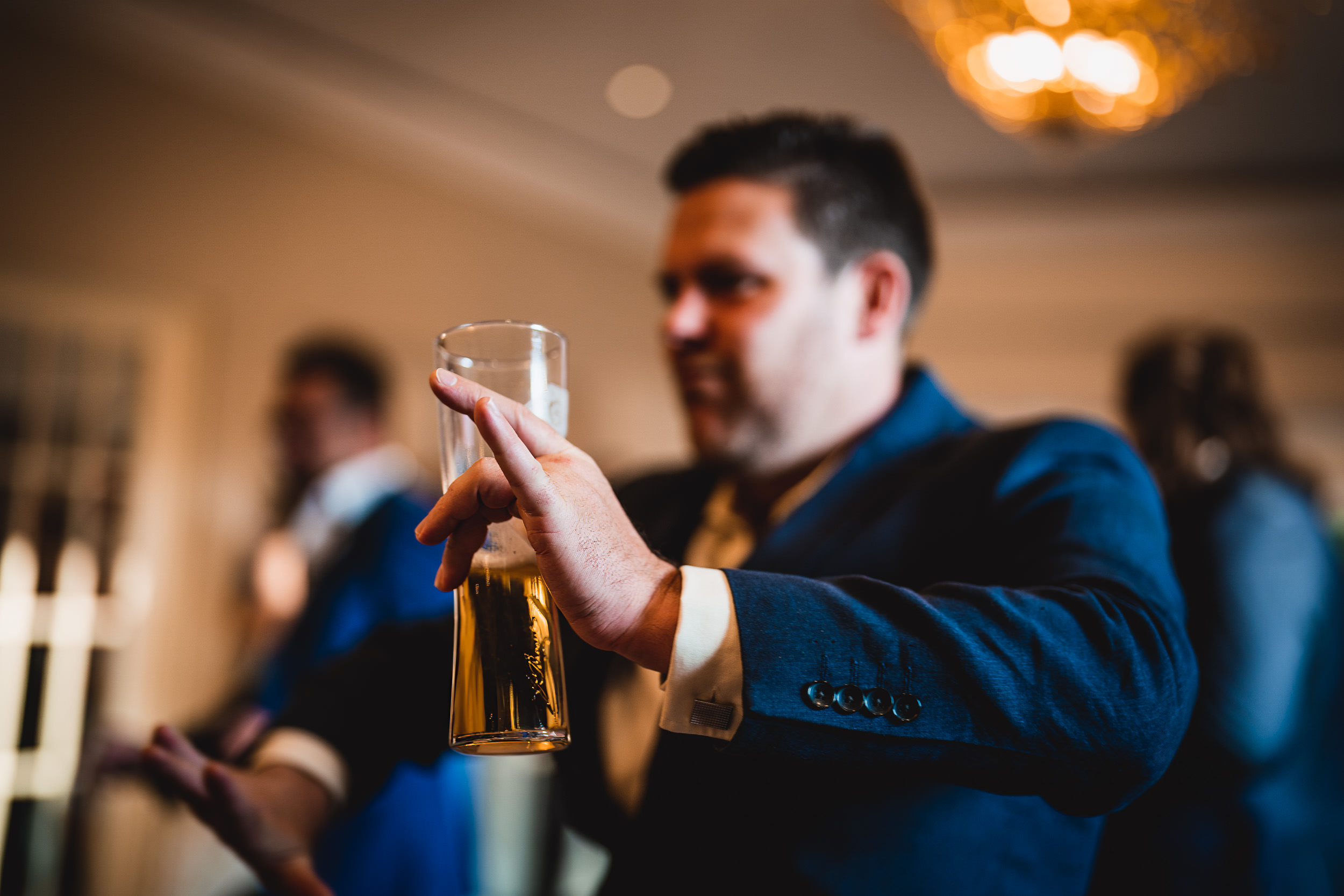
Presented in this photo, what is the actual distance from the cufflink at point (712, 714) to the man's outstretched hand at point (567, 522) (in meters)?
0.03

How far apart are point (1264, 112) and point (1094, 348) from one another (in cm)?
149

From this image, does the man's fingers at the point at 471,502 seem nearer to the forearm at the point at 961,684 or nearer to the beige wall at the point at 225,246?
the forearm at the point at 961,684

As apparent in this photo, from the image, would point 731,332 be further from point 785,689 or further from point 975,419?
point 785,689

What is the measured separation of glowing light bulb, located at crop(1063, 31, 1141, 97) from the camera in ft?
8.45

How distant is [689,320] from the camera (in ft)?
3.85

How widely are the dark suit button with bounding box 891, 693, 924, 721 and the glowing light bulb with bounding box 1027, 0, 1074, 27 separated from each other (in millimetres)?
2440

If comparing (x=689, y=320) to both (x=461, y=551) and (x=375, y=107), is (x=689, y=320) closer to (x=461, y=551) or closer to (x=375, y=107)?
(x=461, y=551)

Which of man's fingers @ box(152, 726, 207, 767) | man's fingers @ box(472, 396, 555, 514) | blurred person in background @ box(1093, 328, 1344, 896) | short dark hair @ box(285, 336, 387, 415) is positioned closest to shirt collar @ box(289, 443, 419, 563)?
short dark hair @ box(285, 336, 387, 415)

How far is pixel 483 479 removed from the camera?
23.8 inches

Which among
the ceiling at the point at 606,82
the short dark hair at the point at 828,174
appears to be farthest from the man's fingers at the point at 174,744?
the ceiling at the point at 606,82

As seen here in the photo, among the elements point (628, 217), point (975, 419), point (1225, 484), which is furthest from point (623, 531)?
point (628, 217)

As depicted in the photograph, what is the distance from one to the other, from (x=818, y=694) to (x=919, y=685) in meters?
0.06

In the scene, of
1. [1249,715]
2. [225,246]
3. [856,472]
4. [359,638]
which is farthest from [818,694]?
[225,246]

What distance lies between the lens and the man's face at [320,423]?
2705 mm
